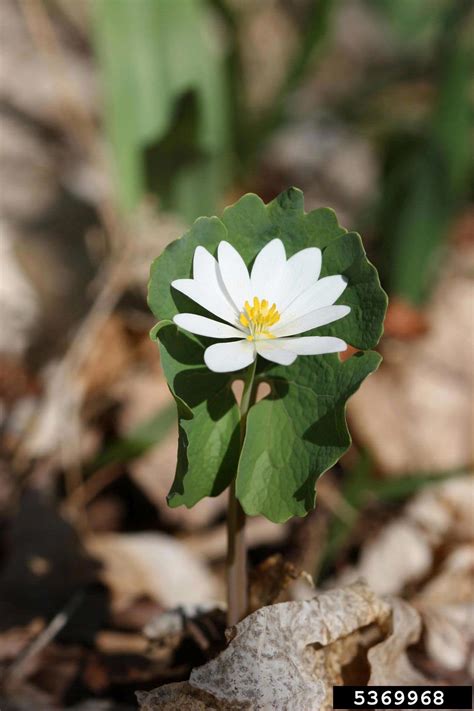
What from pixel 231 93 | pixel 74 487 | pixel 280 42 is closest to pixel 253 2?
pixel 280 42

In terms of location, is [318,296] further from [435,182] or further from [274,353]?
[435,182]

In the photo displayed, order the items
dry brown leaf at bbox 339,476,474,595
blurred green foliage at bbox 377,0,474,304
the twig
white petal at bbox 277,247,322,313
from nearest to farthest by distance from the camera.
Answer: white petal at bbox 277,247,322,313 < the twig < dry brown leaf at bbox 339,476,474,595 < blurred green foliage at bbox 377,0,474,304

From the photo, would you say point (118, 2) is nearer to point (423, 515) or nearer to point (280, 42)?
point (423, 515)

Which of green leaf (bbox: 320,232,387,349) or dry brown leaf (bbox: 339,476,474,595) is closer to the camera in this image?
green leaf (bbox: 320,232,387,349)

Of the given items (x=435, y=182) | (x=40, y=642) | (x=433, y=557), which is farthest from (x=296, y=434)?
(x=435, y=182)

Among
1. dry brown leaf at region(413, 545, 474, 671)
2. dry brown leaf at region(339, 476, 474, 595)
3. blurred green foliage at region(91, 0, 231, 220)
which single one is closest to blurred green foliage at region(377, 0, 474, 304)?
blurred green foliage at region(91, 0, 231, 220)

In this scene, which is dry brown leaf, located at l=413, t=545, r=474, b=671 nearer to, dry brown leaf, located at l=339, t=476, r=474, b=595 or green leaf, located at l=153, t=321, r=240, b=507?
dry brown leaf, located at l=339, t=476, r=474, b=595

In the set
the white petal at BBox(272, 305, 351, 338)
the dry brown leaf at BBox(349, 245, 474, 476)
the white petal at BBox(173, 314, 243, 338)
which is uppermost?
the dry brown leaf at BBox(349, 245, 474, 476)
